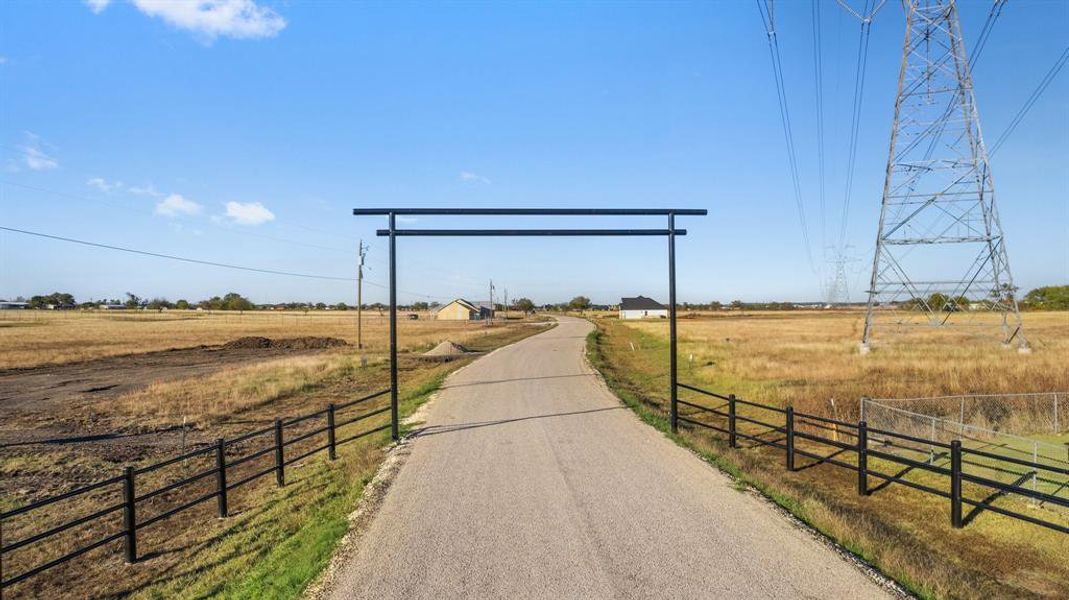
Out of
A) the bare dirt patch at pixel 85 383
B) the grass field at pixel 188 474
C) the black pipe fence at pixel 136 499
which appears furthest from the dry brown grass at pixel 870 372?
the bare dirt patch at pixel 85 383

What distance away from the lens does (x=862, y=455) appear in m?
9.27

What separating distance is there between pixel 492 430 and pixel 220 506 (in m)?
5.17

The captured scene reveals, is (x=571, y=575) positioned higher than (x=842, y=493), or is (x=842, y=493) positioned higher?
(x=571, y=575)

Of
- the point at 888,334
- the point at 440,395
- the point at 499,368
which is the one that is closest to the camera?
the point at 440,395

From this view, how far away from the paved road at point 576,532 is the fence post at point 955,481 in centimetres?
236

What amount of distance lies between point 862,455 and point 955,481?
185 centimetres

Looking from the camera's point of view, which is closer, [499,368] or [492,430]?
[492,430]

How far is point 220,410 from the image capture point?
1839 cm

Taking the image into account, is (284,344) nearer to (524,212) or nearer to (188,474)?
(188,474)

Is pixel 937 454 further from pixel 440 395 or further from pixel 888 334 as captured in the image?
pixel 888 334

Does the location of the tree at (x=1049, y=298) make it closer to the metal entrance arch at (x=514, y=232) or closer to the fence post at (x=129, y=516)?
the metal entrance arch at (x=514, y=232)

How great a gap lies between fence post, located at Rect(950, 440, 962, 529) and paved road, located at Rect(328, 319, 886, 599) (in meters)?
2.36

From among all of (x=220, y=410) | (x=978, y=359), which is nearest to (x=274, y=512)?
(x=220, y=410)

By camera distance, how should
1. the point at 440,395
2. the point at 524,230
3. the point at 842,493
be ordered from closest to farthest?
the point at 842,493 → the point at 524,230 → the point at 440,395
